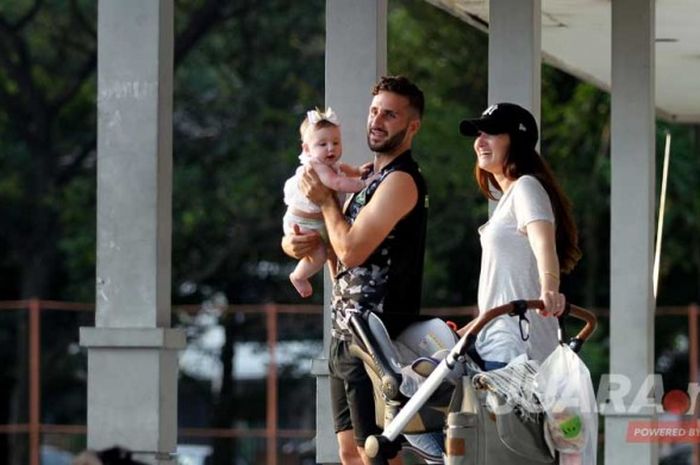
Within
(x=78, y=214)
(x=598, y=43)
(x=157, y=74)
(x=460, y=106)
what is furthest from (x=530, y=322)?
(x=78, y=214)

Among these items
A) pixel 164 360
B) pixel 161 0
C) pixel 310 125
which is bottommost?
pixel 164 360

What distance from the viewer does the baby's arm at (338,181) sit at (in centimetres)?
592

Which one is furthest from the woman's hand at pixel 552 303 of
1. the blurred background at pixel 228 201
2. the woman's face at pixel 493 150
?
the blurred background at pixel 228 201

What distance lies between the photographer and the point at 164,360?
20.1ft

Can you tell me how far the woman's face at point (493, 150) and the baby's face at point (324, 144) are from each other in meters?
0.49

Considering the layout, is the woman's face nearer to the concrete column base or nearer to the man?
the man

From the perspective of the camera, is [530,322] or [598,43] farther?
[598,43]

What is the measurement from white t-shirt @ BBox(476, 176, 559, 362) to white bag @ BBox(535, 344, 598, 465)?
28 centimetres

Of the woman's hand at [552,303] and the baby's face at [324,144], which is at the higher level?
the baby's face at [324,144]

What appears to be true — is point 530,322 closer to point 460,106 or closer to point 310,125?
point 310,125

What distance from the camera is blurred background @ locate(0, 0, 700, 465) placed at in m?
21.3

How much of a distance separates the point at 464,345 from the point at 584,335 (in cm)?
56

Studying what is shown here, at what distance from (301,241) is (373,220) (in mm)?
424

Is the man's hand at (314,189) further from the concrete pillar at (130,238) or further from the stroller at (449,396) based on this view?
the concrete pillar at (130,238)
